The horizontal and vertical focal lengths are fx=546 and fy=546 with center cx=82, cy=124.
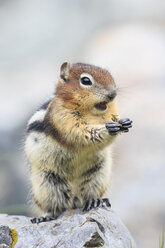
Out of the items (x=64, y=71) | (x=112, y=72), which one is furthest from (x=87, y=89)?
(x=112, y=72)

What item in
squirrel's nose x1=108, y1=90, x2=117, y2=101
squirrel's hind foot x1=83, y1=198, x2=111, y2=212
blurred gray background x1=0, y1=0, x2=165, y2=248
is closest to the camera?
squirrel's nose x1=108, y1=90, x2=117, y2=101

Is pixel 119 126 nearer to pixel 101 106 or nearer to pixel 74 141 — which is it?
pixel 101 106

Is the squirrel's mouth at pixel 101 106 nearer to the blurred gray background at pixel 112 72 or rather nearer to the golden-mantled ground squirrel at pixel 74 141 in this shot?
the golden-mantled ground squirrel at pixel 74 141

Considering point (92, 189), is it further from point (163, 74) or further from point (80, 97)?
point (163, 74)

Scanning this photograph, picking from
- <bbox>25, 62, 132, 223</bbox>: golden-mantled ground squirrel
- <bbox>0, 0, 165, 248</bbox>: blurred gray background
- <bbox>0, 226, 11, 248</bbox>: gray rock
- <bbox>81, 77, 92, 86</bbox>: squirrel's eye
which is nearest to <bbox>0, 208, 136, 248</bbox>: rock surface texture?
<bbox>0, 226, 11, 248</bbox>: gray rock

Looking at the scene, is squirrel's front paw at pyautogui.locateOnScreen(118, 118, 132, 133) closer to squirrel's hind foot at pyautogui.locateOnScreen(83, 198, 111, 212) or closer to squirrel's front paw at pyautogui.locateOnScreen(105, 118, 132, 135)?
squirrel's front paw at pyautogui.locateOnScreen(105, 118, 132, 135)

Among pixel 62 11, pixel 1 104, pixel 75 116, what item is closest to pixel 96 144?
pixel 75 116
